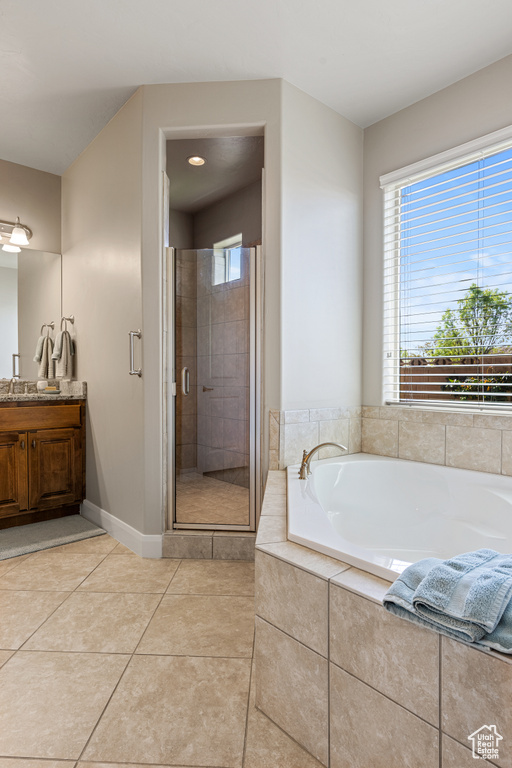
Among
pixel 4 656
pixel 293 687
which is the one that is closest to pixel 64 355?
pixel 4 656

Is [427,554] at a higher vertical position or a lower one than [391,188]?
lower

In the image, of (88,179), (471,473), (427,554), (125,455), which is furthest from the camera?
(88,179)

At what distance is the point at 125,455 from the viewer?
8.97ft

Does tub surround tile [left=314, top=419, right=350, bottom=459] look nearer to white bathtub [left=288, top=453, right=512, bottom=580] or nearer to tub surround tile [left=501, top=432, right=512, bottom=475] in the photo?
white bathtub [left=288, top=453, right=512, bottom=580]

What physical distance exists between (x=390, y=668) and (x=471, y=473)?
1.46 m

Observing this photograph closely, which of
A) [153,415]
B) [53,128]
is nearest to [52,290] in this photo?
[53,128]

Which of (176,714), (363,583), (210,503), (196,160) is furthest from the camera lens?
(196,160)

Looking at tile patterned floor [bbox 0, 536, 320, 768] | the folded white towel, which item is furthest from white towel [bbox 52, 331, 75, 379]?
tile patterned floor [bbox 0, 536, 320, 768]

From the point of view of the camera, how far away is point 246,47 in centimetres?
216

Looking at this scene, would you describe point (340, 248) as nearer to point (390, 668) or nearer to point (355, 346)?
point (355, 346)

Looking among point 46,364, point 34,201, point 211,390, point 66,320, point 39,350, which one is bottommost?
point 211,390

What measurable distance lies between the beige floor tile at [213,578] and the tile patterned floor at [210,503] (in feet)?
0.77

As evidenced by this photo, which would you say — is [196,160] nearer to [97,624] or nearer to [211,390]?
[211,390]

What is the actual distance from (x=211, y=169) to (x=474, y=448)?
278 centimetres
